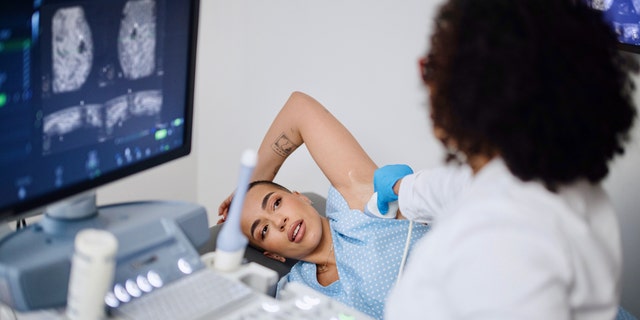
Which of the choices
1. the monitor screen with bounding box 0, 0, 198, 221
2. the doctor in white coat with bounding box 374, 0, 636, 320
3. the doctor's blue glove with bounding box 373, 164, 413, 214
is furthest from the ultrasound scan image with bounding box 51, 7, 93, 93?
the doctor's blue glove with bounding box 373, 164, 413, 214

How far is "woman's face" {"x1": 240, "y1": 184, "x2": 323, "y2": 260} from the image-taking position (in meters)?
1.80

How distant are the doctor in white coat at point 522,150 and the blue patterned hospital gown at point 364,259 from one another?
74 cm

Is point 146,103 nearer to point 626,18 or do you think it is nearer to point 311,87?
point 626,18

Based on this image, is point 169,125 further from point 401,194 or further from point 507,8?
point 507,8

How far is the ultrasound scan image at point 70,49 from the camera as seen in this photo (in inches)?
38.5

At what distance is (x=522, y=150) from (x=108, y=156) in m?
0.65

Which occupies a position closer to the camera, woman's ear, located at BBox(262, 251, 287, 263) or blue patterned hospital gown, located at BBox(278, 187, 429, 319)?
blue patterned hospital gown, located at BBox(278, 187, 429, 319)

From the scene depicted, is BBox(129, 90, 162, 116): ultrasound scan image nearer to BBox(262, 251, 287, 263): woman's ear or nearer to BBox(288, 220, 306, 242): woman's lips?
BBox(288, 220, 306, 242): woman's lips

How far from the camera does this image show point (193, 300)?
1117 mm

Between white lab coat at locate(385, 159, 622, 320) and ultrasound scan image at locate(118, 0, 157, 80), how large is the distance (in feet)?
1.76

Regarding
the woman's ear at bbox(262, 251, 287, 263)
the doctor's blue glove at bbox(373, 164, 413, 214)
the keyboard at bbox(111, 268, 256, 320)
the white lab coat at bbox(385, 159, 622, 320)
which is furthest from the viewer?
the woman's ear at bbox(262, 251, 287, 263)

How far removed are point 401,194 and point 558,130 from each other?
611mm

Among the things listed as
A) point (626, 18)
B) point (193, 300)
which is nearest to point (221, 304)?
point (193, 300)

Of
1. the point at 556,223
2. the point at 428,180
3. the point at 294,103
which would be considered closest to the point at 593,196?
the point at 556,223
